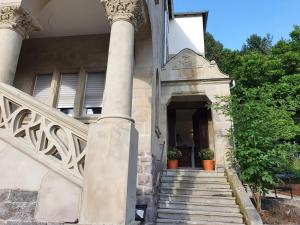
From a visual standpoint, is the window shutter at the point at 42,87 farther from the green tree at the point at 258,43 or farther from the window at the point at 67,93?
the green tree at the point at 258,43

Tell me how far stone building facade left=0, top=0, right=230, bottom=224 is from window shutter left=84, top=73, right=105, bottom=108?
3 cm

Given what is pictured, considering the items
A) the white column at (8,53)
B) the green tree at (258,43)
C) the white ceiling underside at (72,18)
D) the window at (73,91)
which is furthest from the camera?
the green tree at (258,43)

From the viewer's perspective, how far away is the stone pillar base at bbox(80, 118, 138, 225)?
8.38ft

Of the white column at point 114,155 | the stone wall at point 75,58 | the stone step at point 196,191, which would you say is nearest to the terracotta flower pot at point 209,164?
the stone step at point 196,191

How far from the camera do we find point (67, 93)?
23.3 feet

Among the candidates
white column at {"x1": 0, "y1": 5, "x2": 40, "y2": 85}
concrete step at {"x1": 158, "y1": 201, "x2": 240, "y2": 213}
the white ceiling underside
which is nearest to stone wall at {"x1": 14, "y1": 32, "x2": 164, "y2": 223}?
the white ceiling underside

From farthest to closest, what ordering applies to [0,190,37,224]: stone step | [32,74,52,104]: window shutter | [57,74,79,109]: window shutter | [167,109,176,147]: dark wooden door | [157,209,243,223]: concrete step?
[167,109,176,147]: dark wooden door
[32,74,52,104]: window shutter
[57,74,79,109]: window shutter
[157,209,243,223]: concrete step
[0,190,37,224]: stone step

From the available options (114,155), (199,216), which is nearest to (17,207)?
(114,155)

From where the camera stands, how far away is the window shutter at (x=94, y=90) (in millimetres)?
6891

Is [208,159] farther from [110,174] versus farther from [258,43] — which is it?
[258,43]

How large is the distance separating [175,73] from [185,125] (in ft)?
17.9

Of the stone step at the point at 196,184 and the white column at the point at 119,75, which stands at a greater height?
the white column at the point at 119,75

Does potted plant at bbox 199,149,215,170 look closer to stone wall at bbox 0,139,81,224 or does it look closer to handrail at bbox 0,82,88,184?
handrail at bbox 0,82,88,184

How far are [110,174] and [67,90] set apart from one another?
199 inches
